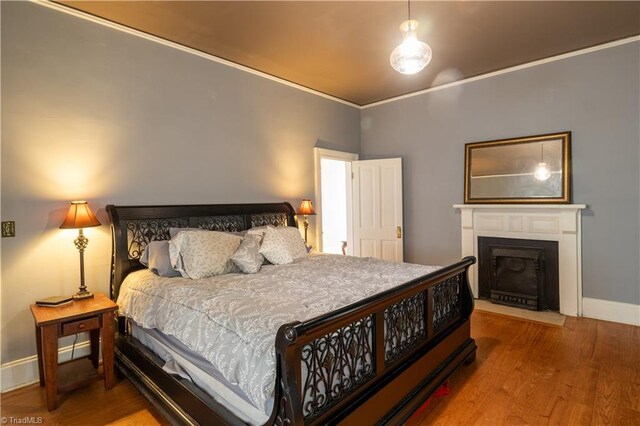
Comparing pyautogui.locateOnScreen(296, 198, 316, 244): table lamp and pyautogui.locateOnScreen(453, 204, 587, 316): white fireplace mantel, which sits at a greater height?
pyautogui.locateOnScreen(296, 198, 316, 244): table lamp

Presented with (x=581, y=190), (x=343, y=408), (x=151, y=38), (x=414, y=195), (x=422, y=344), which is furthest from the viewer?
(x=414, y=195)

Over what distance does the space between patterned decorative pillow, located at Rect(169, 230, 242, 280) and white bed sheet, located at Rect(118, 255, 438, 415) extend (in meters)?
0.11

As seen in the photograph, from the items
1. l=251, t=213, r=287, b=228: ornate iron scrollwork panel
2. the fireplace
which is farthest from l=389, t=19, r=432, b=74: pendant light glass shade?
the fireplace

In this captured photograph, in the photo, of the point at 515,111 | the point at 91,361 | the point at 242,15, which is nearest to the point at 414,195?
the point at 515,111

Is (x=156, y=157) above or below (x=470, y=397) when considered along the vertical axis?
above

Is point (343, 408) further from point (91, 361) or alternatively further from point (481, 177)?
point (481, 177)

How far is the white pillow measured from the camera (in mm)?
3221

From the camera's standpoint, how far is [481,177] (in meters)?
4.42

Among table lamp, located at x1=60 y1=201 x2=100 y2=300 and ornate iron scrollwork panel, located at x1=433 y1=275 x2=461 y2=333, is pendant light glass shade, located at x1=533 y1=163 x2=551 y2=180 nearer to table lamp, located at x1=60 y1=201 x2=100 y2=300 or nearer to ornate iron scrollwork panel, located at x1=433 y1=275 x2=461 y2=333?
ornate iron scrollwork panel, located at x1=433 y1=275 x2=461 y2=333

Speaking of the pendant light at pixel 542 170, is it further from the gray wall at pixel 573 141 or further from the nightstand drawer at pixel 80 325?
the nightstand drawer at pixel 80 325

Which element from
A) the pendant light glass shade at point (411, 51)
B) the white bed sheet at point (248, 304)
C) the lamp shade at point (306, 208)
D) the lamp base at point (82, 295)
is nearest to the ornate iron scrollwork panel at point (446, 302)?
the white bed sheet at point (248, 304)

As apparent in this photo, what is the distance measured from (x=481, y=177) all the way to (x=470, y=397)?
298cm

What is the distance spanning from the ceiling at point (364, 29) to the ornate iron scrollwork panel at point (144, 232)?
1.81 m

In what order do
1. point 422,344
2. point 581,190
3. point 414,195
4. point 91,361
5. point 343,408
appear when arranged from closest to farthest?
point 343,408 → point 422,344 → point 91,361 → point 581,190 → point 414,195
